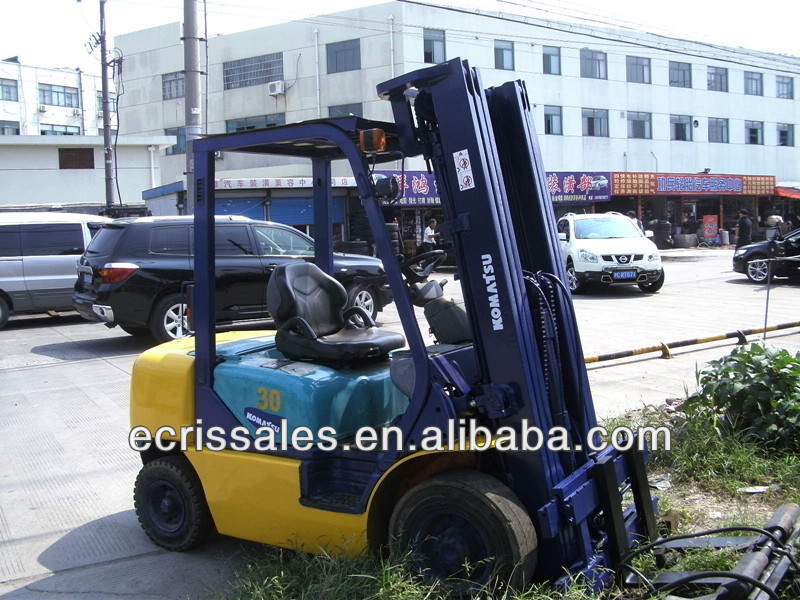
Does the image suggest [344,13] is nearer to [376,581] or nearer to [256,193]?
[256,193]

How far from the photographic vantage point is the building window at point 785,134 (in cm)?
5081

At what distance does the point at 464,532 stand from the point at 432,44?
37.0m

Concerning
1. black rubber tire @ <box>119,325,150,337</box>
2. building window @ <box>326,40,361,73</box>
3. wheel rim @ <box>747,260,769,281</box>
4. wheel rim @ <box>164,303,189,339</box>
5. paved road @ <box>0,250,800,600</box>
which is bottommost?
paved road @ <box>0,250,800,600</box>

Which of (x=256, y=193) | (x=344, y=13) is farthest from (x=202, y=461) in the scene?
(x=344, y=13)

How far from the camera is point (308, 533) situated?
13.3 feet

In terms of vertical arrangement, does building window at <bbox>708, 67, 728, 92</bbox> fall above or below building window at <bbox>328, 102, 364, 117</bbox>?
above

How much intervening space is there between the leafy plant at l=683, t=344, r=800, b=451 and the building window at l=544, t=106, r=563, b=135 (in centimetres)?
3629

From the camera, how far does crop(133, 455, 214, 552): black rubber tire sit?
4.62m

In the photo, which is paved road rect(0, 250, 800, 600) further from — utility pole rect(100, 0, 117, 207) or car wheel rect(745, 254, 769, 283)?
utility pole rect(100, 0, 117, 207)

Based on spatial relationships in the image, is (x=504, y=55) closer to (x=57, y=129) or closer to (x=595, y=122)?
(x=595, y=122)

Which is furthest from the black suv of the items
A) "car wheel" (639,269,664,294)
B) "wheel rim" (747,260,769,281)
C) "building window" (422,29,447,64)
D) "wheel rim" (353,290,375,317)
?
"building window" (422,29,447,64)

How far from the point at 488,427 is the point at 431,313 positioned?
84cm

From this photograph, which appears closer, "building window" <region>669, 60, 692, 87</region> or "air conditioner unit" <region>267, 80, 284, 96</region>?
"air conditioner unit" <region>267, 80, 284, 96</region>

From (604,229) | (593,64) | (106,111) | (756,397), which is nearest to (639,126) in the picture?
(593,64)
